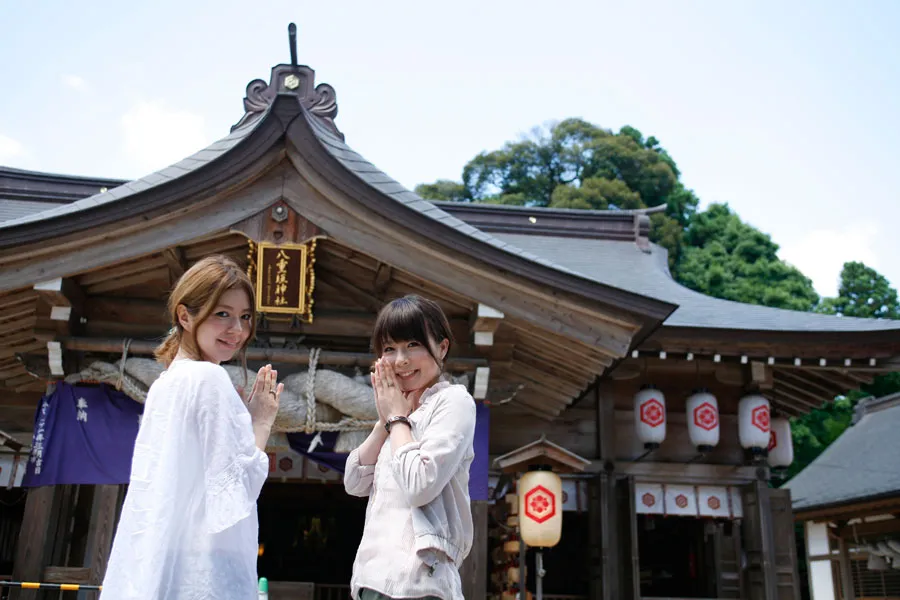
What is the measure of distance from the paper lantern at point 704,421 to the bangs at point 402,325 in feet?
24.9

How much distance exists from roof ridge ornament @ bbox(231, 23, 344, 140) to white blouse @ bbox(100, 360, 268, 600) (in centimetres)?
661

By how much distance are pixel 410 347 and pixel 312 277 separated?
198 inches

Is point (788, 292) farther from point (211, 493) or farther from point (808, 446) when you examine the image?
point (211, 493)

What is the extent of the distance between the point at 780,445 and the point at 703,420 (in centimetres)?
161

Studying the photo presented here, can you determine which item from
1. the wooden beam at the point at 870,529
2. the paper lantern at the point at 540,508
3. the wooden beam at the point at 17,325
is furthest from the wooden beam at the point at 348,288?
the wooden beam at the point at 870,529

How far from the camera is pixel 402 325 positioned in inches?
101

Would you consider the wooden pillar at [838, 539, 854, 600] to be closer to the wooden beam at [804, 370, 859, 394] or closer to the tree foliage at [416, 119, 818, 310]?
the wooden beam at [804, 370, 859, 394]

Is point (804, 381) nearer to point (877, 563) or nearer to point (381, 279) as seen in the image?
point (381, 279)

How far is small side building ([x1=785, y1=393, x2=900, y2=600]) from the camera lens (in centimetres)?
1458

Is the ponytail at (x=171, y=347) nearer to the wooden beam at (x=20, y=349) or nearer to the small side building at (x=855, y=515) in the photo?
the wooden beam at (x=20, y=349)

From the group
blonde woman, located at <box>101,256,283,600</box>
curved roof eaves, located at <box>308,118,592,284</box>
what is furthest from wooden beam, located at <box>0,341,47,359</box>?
blonde woman, located at <box>101,256,283,600</box>

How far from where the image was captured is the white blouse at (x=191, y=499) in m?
2.18

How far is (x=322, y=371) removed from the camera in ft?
24.2

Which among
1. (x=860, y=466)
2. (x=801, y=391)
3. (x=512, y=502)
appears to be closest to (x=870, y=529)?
(x=860, y=466)
